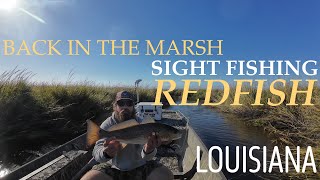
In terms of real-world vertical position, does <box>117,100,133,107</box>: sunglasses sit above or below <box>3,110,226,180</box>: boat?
above

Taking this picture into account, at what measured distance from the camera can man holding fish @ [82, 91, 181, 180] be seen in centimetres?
361

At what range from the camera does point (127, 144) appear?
432 cm

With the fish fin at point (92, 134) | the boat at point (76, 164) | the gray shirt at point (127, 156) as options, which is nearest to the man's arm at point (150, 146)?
the gray shirt at point (127, 156)

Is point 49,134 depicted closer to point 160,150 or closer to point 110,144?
point 160,150

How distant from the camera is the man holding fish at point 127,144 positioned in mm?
3611

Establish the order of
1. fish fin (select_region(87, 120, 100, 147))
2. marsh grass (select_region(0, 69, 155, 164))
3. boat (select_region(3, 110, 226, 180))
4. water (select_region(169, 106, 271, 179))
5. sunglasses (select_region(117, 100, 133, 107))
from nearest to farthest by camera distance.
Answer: fish fin (select_region(87, 120, 100, 147))
sunglasses (select_region(117, 100, 133, 107))
boat (select_region(3, 110, 226, 180))
marsh grass (select_region(0, 69, 155, 164))
water (select_region(169, 106, 271, 179))

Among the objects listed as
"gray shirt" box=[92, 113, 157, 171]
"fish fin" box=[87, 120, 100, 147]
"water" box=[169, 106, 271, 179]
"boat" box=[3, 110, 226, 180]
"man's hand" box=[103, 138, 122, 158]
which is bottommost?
"water" box=[169, 106, 271, 179]

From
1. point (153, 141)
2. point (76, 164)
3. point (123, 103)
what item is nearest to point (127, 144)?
point (123, 103)

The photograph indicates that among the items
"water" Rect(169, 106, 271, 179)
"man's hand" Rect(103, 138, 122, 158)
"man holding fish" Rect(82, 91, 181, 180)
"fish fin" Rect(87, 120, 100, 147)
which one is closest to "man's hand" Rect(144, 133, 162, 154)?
"man holding fish" Rect(82, 91, 181, 180)

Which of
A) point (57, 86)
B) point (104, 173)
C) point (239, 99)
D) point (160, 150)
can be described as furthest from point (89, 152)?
point (239, 99)

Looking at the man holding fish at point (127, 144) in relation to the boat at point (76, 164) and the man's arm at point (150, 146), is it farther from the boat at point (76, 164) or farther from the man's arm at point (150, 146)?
the boat at point (76, 164)

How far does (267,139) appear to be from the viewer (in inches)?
541

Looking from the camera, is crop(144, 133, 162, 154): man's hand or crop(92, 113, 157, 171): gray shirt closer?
crop(144, 133, 162, 154): man's hand

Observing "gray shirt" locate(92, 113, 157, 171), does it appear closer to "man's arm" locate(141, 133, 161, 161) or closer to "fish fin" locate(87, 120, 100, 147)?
"man's arm" locate(141, 133, 161, 161)
